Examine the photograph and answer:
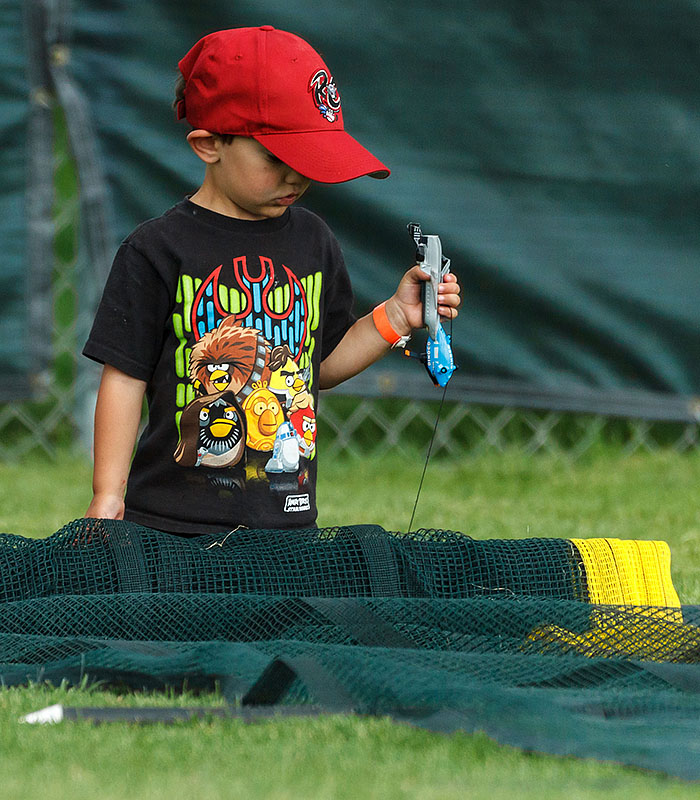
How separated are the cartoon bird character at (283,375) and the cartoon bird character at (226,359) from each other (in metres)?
0.02

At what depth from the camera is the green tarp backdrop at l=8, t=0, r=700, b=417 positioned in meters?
3.61

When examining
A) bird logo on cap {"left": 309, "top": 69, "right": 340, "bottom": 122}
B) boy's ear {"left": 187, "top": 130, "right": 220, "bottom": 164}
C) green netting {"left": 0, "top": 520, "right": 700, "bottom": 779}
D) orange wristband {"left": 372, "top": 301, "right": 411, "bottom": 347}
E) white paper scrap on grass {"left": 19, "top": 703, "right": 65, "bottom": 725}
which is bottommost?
white paper scrap on grass {"left": 19, "top": 703, "right": 65, "bottom": 725}

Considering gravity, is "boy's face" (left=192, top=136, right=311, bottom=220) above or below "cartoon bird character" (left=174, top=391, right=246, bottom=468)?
above

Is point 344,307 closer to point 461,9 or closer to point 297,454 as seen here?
point 297,454

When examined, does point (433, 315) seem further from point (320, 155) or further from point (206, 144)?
point (206, 144)

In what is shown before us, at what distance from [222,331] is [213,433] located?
6.7 inches

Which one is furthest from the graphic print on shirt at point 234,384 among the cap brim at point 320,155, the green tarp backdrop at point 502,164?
the green tarp backdrop at point 502,164

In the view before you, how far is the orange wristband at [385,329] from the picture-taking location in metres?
2.21

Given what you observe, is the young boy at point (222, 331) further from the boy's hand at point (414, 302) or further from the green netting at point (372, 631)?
the green netting at point (372, 631)

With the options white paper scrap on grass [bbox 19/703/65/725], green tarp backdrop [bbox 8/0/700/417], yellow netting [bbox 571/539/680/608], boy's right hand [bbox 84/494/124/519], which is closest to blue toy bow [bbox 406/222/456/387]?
yellow netting [bbox 571/539/680/608]

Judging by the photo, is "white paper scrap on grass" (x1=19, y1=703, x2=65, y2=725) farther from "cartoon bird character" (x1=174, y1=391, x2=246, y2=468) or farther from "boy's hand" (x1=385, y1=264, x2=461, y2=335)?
"boy's hand" (x1=385, y1=264, x2=461, y2=335)

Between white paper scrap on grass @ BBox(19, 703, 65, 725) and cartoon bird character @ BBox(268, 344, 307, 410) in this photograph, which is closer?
white paper scrap on grass @ BBox(19, 703, 65, 725)

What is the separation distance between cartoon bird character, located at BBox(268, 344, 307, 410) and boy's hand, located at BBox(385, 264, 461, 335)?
0.62 feet

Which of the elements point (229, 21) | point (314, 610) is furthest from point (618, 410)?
point (314, 610)
